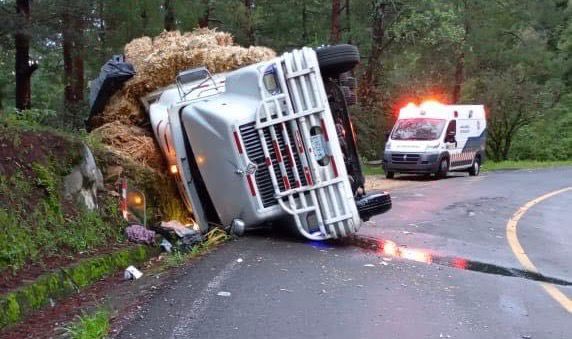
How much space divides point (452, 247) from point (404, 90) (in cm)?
2362

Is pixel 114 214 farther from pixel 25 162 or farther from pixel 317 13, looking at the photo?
pixel 317 13

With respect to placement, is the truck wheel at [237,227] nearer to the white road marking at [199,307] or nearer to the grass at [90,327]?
the white road marking at [199,307]

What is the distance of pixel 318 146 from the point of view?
7.82 metres

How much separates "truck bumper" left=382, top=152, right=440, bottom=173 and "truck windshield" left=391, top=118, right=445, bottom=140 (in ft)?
2.73

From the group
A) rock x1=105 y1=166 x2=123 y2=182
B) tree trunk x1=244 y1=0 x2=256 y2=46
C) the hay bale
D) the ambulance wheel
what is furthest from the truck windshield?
rock x1=105 y1=166 x2=123 y2=182

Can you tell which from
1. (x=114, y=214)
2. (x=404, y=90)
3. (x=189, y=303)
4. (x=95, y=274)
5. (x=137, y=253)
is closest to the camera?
(x=189, y=303)

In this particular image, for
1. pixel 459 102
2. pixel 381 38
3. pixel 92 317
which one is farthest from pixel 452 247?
pixel 459 102

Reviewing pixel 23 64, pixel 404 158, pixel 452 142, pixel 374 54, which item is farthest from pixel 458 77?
pixel 23 64

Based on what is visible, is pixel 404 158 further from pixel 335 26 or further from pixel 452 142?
pixel 335 26

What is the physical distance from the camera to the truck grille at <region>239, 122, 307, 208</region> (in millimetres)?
7762

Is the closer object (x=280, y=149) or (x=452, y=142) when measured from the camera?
(x=280, y=149)

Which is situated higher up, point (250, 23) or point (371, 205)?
point (250, 23)

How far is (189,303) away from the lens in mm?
5434

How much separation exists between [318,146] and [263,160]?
2.18 feet
